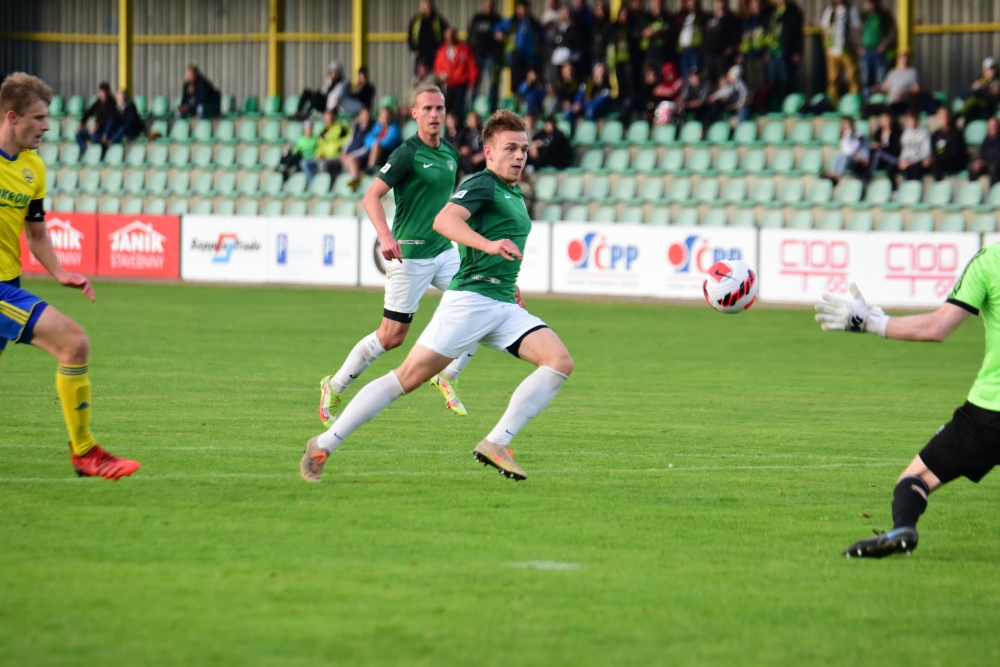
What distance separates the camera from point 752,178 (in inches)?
1005

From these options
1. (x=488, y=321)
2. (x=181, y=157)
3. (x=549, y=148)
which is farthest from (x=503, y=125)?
(x=181, y=157)

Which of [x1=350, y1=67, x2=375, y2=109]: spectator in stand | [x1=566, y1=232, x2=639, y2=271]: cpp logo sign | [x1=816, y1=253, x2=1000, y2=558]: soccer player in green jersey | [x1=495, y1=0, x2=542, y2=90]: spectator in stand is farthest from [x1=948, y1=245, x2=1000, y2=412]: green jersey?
[x1=350, y1=67, x2=375, y2=109]: spectator in stand

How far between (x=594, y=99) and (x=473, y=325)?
20.7 metres

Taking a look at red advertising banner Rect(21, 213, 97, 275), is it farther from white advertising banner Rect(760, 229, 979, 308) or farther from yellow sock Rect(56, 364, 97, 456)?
yellow sock Rect(56, 364, 97, 456)

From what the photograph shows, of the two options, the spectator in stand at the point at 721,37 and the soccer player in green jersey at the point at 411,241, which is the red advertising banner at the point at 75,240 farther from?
the soccer player in green jersey at the point at 411,241

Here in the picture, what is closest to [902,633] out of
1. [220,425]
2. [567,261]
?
[220,425]

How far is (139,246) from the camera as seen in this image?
28.5m

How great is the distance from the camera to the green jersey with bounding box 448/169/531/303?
775cm

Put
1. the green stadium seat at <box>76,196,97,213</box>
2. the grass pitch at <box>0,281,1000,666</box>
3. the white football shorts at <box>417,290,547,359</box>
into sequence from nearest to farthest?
Result: the grass pitch at <box>0,281,1000,666</box>
the white football shorts at <box>417,290,547,359</box>
the green stadium seat at <box>76,196,97,213</box>

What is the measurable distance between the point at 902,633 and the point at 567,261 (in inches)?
762

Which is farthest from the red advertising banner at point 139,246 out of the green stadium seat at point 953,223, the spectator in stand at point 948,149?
the green stadium seat at point 953,223

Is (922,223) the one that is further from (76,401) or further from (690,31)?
(76,401)

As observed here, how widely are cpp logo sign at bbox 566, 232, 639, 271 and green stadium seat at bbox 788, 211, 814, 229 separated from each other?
2.85m

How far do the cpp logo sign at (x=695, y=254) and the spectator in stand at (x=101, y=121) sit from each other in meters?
16.2
